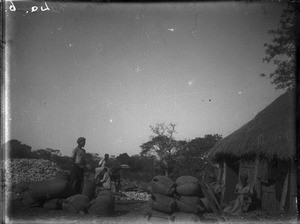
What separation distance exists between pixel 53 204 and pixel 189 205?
10.6ft

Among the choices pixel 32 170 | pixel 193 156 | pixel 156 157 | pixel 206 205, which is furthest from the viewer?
pixel 156 157

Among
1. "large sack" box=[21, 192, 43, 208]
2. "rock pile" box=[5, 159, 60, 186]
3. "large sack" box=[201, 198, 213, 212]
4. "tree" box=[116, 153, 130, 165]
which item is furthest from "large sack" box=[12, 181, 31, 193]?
"tree" box=[116, 153, 130, 165]

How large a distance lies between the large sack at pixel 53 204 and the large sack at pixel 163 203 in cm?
221

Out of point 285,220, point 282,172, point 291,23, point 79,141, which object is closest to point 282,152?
point 282,172

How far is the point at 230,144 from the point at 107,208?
17.3 ft

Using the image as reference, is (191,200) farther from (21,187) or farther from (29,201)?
(21,187)

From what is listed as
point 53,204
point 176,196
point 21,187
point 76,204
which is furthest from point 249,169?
point 21,187

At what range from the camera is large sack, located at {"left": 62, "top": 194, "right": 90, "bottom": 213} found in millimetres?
6438

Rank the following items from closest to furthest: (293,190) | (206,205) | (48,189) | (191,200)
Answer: (191,200)
(48,189)
(206,205)
(293,190)

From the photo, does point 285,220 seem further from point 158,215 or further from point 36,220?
point 36,220

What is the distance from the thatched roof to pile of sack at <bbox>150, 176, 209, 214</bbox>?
270 centimetres

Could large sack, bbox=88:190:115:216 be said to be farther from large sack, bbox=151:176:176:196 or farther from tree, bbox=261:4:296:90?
tree, bbox=261:4:296:90

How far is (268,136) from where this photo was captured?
8625mm

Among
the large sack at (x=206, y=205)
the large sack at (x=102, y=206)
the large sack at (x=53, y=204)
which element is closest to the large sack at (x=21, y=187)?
the large sack at (x=53, y=204)
